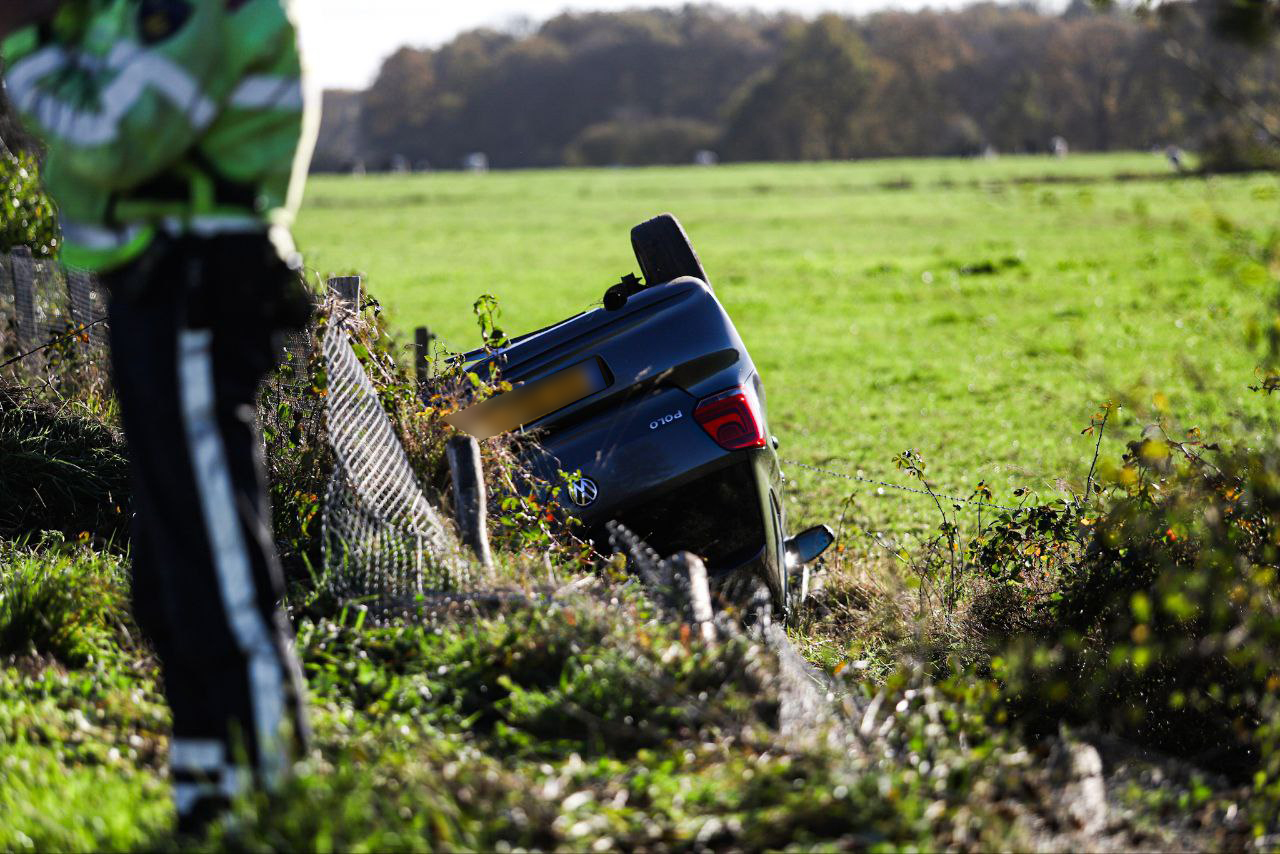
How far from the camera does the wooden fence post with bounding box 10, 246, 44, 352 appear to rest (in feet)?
26.4

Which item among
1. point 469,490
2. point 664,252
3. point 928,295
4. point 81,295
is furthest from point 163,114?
point 928,295

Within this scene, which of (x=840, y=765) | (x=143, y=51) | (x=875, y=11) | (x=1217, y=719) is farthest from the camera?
(x=875, y=11)

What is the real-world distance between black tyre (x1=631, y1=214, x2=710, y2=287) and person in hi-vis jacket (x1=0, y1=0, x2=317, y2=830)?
3398mm

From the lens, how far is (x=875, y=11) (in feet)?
405

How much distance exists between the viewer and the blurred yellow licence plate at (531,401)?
521cm

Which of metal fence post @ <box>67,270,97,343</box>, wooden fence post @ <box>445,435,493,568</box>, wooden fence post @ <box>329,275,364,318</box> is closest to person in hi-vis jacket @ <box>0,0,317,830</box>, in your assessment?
wooden fence post @ <box>445,435,493,568</box>

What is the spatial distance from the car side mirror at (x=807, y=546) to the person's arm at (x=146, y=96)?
12.5 ft

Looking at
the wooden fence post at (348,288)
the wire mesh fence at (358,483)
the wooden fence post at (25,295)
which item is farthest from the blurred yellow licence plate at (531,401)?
the wooden fence post at (25,295)

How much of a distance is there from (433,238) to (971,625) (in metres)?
35.3

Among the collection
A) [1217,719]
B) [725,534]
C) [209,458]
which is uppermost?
[209,458]

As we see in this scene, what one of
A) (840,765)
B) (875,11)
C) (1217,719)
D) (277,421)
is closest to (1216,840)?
(840,765)

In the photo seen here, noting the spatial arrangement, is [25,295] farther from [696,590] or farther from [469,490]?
[696,590]

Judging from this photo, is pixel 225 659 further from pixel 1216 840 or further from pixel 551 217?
pixel 551 217

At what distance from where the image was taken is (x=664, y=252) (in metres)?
6.17
